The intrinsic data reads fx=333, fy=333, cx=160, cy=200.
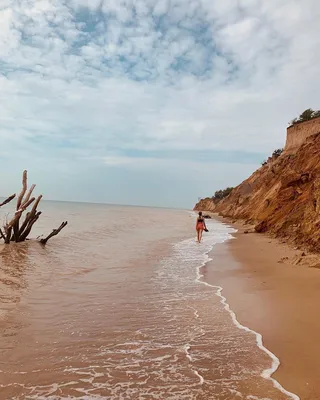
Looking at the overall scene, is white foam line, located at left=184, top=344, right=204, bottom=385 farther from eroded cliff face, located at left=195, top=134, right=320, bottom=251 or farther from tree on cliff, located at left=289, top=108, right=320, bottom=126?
tree on cliff, located at left=289, top=108, right=320, bottom=126

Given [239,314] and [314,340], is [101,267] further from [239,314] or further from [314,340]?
[314,340]

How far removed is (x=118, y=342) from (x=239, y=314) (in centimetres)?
217

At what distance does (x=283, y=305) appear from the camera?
573 cm

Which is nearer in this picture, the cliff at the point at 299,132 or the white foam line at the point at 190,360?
the white foam line at the point at 190,360

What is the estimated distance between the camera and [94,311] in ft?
19.1

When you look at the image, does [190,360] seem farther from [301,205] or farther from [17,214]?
[301,205]

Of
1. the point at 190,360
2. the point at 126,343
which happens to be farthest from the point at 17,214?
the point at 190,360

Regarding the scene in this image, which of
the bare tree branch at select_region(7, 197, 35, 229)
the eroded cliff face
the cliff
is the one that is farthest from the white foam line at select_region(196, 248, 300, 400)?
the cliff

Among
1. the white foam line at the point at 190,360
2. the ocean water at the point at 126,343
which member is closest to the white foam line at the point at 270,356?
the ocean water at the point at 126,343

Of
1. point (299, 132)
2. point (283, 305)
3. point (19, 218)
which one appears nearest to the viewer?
point (283, 305)

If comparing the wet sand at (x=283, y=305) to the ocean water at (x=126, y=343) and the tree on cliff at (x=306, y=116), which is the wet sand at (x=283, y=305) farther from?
the tree on cliff at (x=306, y=116)

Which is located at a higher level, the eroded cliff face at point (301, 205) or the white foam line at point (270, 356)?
the eroded cliff face at point (301, 205)

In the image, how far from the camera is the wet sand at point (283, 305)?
11.2ft

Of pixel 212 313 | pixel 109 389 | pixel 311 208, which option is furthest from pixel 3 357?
pixel 311 208
